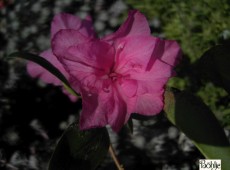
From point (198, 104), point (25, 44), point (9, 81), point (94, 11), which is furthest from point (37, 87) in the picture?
point (198, 104)

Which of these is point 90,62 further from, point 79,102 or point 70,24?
point 79,102

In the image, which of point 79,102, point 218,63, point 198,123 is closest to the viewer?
point 198,123

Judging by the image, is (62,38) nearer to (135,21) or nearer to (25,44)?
(135,21)

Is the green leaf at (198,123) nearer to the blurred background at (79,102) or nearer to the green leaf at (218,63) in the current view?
the green leaf at (218,63)

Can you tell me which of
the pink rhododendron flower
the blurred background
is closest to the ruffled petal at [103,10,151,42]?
the pink rhododendron flower

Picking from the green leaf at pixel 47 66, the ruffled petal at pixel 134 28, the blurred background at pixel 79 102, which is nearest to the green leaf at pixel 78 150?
the green leaf at pixel 47 66

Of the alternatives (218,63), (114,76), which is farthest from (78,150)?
(218,63)
